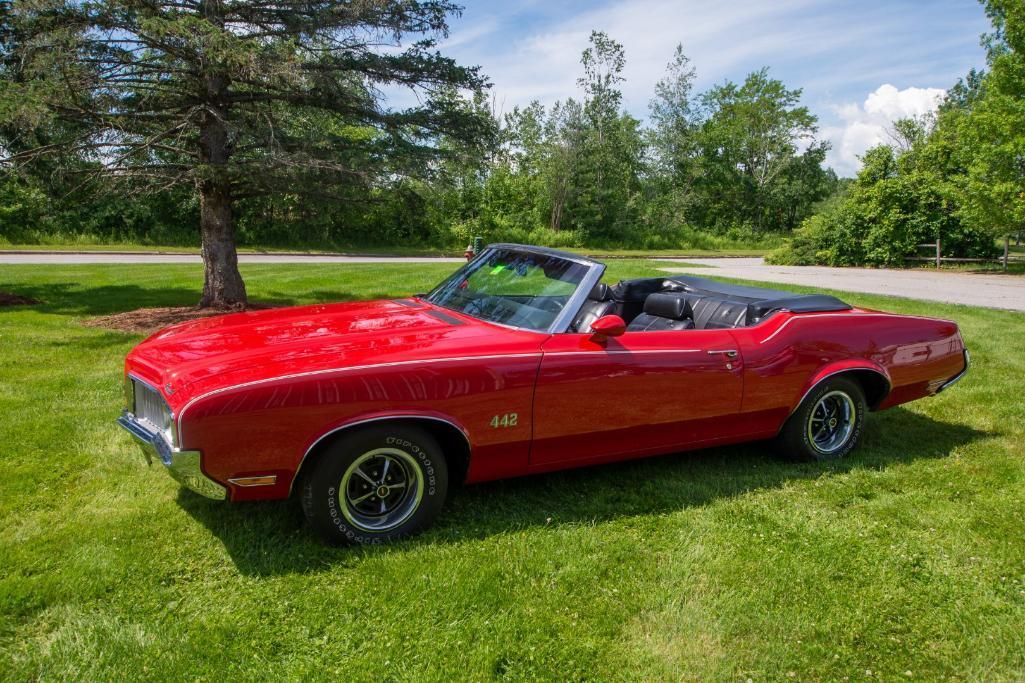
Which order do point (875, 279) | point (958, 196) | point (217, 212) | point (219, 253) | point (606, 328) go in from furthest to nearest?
1. point (958, 196)
2. point (875, 279)
3. point (219, 253)
4. point (217, 212)
5. point (606, 328)

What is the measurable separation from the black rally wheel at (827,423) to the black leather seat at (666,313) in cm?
90

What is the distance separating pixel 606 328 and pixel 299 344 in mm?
1558

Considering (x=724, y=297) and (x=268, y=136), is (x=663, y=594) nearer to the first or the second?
(x=724, y=297)

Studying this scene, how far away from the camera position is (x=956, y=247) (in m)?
24.4

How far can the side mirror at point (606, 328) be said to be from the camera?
3594 mm

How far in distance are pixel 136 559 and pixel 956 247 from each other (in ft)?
91.0

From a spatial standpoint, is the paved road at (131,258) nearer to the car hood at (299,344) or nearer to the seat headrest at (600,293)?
the seat headrest at (600,293)

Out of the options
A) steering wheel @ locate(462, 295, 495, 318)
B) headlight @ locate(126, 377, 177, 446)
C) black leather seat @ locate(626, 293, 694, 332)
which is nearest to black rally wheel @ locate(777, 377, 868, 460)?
black leather seat @ locate(626, 293, 694, 332)

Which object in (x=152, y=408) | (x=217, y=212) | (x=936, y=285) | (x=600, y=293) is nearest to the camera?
(x=152, y=408)

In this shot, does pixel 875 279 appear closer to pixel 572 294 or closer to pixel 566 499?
pixel 572 294

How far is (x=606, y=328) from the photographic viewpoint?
3590 millimetres

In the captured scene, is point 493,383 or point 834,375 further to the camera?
point 834,375

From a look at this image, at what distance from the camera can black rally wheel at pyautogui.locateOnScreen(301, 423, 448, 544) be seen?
10.1ft

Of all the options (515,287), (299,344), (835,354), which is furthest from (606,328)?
(835,354)
